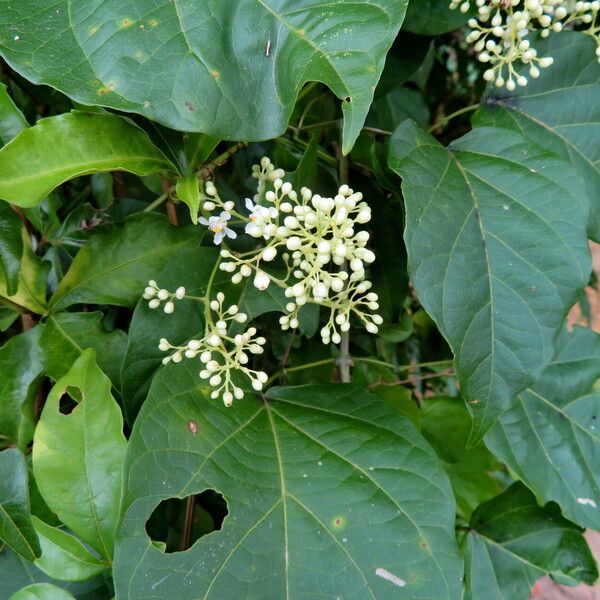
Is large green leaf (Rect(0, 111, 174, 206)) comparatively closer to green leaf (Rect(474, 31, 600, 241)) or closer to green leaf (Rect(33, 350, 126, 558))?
green leaf (Rect(33, 350, 126, 558))

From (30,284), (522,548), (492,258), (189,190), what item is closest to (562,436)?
(522,548)

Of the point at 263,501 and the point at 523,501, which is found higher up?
the point at 263,501

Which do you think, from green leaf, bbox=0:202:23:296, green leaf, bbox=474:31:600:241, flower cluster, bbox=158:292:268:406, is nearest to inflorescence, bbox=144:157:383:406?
flower cluster, bbox=158:292:268:406

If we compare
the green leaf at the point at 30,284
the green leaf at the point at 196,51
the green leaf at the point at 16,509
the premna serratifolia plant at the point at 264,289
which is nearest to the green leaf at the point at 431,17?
the premna serratifolia plant at the point at 264,289

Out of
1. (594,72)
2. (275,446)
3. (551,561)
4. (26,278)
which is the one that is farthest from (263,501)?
(594,72)

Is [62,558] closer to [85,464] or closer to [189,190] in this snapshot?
[85,464]

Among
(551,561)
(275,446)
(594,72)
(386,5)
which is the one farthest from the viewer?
(551,561)

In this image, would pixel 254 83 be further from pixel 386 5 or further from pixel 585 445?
pixel 585 445
